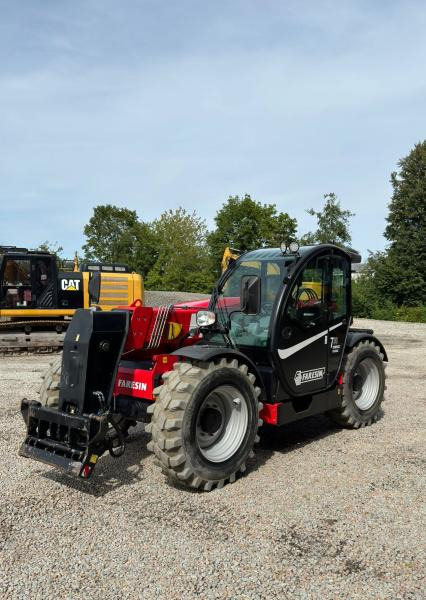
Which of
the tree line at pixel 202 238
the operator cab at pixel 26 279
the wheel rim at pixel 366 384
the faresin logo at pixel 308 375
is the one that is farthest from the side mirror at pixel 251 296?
the tree line at pixel 202 238

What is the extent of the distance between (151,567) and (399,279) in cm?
3432

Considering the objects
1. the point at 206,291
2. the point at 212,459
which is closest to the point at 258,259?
the point at 212,459

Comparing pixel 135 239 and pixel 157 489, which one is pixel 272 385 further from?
pixel 135 239

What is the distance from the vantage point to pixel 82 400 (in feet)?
16.5

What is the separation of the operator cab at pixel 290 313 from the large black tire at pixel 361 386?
1.03 ft

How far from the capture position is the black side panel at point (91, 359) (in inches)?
199

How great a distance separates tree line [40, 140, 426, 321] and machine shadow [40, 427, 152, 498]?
20146mm

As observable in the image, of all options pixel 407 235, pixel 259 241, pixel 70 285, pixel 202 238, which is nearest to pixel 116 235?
pixel 202 238

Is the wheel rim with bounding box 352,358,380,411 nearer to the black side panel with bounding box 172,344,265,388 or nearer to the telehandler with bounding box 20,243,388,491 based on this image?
the telehandler with bounding box 20,243,388,491

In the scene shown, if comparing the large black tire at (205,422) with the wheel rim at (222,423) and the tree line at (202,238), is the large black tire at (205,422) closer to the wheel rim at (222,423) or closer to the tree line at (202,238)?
the wheel rim at (222,423)

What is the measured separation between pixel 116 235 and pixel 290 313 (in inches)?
2672

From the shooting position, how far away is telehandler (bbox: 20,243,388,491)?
15.8 feet

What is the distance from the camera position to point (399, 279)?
35562 mm

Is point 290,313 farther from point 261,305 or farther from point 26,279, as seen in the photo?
point 26,279
